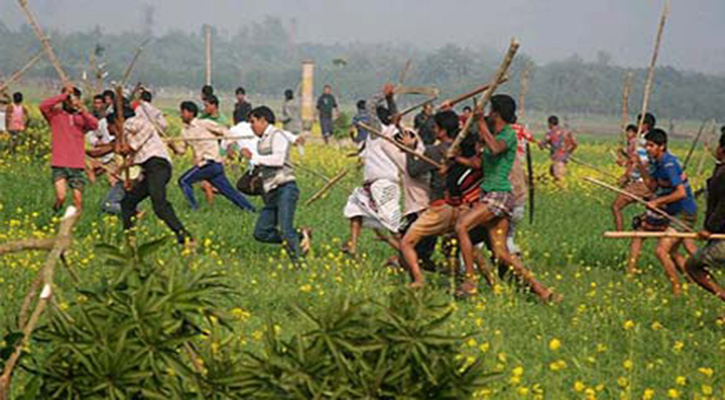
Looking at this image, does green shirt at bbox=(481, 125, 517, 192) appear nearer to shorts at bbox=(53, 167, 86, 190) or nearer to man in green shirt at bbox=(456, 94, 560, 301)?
man in green shirt at bbox=(456, 94, 560, 301)

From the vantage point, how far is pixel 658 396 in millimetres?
7078

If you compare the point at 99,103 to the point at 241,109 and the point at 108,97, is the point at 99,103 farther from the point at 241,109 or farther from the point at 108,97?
the point at 241,109

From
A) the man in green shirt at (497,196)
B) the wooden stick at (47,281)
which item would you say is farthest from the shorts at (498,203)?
the wooden stick at (47,281)

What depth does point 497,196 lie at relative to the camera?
9359mm

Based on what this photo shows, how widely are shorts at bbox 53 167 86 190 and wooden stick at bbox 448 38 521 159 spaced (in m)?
5.31

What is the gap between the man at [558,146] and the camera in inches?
862

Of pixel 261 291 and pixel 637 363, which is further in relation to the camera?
pixel 261 291

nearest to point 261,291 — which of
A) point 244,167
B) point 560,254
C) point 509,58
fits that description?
point 509,58

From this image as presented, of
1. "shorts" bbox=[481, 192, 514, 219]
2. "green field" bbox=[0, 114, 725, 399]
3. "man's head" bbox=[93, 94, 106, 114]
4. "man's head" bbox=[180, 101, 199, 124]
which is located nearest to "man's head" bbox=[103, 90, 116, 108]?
"man's head" bbox=[93, 94, 106, 114]

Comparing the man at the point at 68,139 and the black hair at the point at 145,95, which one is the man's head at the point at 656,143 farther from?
the black hair at the point at 145,95

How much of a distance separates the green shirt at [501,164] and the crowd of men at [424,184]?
12 millimetres

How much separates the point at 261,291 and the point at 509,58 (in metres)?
2.80

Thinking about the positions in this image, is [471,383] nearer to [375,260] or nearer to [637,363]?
[637,363]

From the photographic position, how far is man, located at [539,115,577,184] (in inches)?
862
